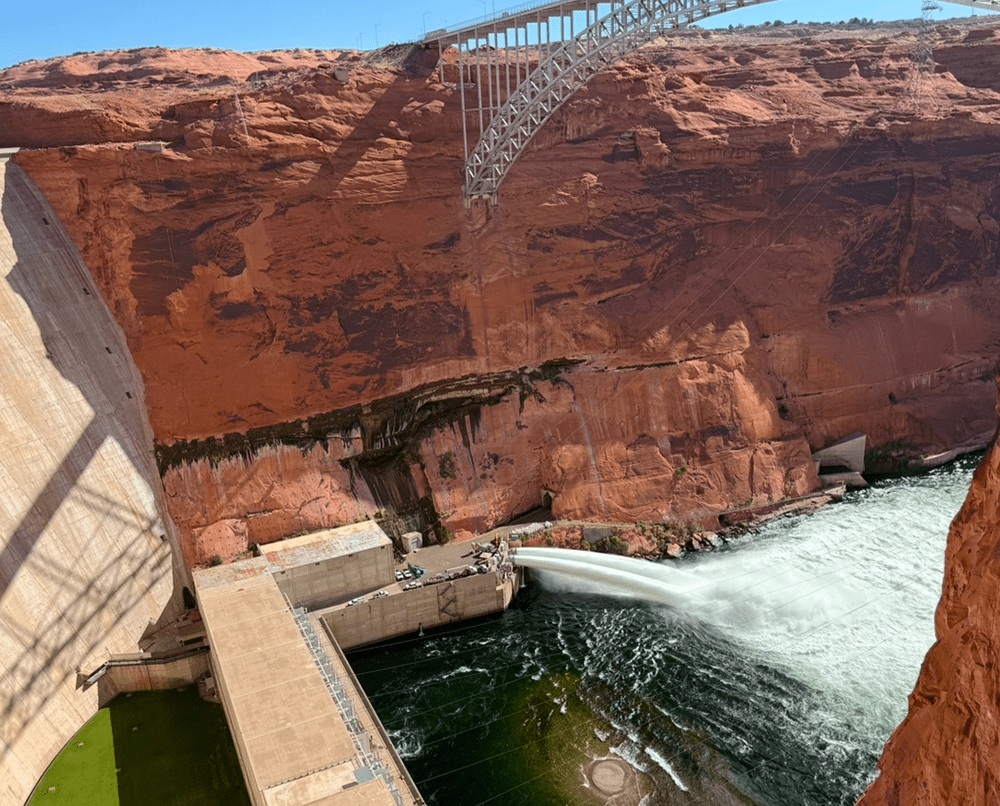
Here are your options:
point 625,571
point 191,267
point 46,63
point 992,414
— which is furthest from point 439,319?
point 46,63

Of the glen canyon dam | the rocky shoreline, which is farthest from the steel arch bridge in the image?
the rocky shoreline

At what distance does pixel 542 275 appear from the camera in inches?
1861

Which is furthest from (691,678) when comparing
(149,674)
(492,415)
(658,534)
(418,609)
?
(149,674)

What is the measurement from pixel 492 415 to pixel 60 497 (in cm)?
2062

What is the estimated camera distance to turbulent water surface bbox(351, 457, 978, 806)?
30.0 metres

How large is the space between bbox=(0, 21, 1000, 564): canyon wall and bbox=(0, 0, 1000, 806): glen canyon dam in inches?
7.6

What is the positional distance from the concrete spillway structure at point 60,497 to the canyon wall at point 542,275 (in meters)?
1.15

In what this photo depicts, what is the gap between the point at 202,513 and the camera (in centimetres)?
3972

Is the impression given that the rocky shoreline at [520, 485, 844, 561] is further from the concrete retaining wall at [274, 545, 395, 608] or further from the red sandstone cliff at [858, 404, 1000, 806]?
the red sandstone cliff at [858, 404, 1000, 806]

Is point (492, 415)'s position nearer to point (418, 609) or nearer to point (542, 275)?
point (542, 275)

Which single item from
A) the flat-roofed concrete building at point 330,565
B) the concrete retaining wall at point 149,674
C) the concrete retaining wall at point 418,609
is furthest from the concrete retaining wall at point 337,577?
the concrete retaining wall at point 149,674

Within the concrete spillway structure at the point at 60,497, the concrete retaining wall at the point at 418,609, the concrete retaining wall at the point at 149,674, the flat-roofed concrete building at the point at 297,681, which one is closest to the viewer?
the flat-roofed concrete building at the point at 297,681

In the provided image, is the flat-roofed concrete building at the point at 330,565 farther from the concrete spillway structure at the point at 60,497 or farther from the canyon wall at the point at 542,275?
the concrete spillway structure at the point at 60,497

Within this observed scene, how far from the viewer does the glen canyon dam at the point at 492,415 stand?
31.5m
